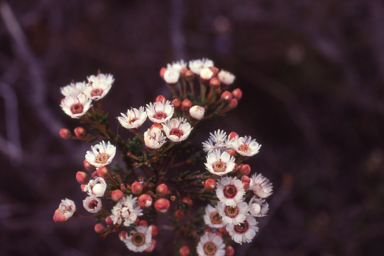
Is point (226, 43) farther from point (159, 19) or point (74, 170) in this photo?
point (74, 170)

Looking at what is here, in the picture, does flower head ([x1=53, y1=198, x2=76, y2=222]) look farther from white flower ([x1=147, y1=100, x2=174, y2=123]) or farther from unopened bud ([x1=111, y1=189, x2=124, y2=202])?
white flower ([x1=147, y1=100, x2=174, y2=123])

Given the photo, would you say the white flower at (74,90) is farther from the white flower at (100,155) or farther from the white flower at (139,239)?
the white flower at (139,239)

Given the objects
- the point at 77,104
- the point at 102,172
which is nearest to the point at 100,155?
the point at 102,172

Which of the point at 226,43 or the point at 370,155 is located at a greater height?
the point at 226,43

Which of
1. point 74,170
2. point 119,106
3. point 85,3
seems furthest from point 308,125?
point 85,3

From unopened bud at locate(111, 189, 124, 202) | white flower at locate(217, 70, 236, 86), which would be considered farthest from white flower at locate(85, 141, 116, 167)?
white flower at locate(217, 70, 236, 86)

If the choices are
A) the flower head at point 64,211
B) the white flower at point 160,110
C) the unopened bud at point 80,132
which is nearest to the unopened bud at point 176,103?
the white flower at point 160,110
